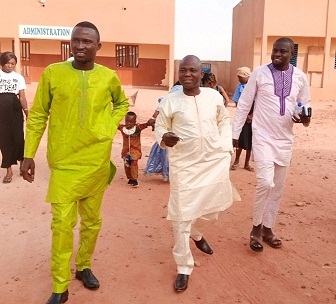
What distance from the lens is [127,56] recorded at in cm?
2514

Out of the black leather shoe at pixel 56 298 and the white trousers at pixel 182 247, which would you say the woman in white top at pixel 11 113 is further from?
the black leather shoe at pixel 56 298

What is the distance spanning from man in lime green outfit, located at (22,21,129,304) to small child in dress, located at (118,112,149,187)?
11.3 feet

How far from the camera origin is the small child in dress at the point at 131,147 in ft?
22.5

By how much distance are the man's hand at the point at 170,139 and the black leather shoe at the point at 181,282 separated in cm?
101

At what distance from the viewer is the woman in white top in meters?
6.66

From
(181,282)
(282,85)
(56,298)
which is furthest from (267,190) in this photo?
(56,298)

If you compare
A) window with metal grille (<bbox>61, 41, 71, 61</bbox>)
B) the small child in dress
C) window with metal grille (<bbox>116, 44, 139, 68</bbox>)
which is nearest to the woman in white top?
the small child in dress

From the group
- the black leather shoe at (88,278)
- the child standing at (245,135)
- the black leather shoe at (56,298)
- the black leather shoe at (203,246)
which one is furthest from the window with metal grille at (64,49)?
the black leather shoe at (56,298)

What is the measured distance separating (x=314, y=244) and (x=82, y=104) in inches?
107

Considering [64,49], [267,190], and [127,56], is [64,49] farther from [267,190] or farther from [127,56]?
[267,190]

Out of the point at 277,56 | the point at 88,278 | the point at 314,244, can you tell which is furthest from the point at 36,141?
the point at 314,244

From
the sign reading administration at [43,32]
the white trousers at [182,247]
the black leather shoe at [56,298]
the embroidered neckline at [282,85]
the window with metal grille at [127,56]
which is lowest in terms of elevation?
the black leather shoe at [56,298]

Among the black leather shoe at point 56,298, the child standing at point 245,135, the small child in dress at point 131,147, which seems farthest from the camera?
the child standing at point 245,135

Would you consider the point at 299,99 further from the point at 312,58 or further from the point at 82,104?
the point at 312,58
